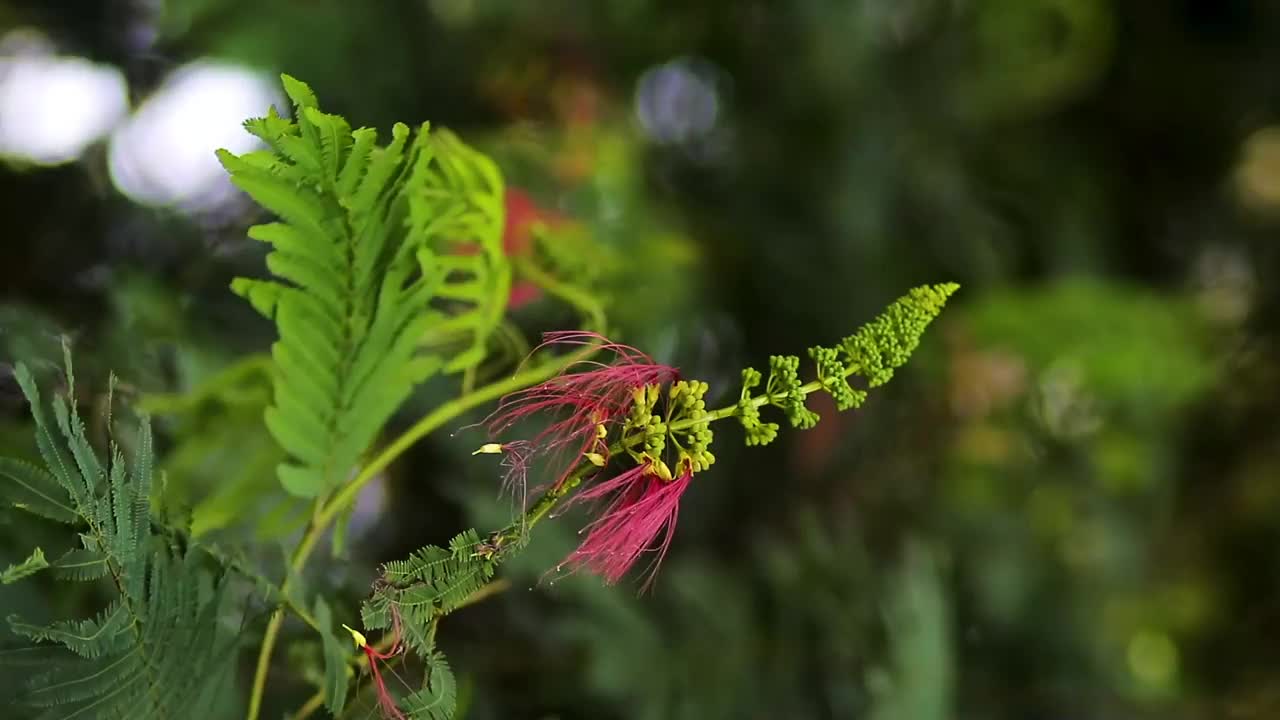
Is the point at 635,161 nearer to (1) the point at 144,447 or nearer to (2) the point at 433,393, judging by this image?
(2) the point at 433,393

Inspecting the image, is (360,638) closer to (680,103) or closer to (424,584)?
(424,584)

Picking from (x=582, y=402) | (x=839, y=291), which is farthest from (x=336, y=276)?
(x=839, y=291)

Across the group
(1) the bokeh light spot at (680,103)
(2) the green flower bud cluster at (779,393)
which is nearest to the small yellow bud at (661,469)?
(2) the green flower bud cluster at (779,393)

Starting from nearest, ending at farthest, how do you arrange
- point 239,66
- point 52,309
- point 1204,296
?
point 52,309 < point 239,66 < point 1204,296

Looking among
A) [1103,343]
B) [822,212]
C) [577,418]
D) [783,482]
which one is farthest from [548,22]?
[577,418]

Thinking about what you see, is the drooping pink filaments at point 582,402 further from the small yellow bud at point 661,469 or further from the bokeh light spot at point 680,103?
the bokeh light spot at point 680,103
